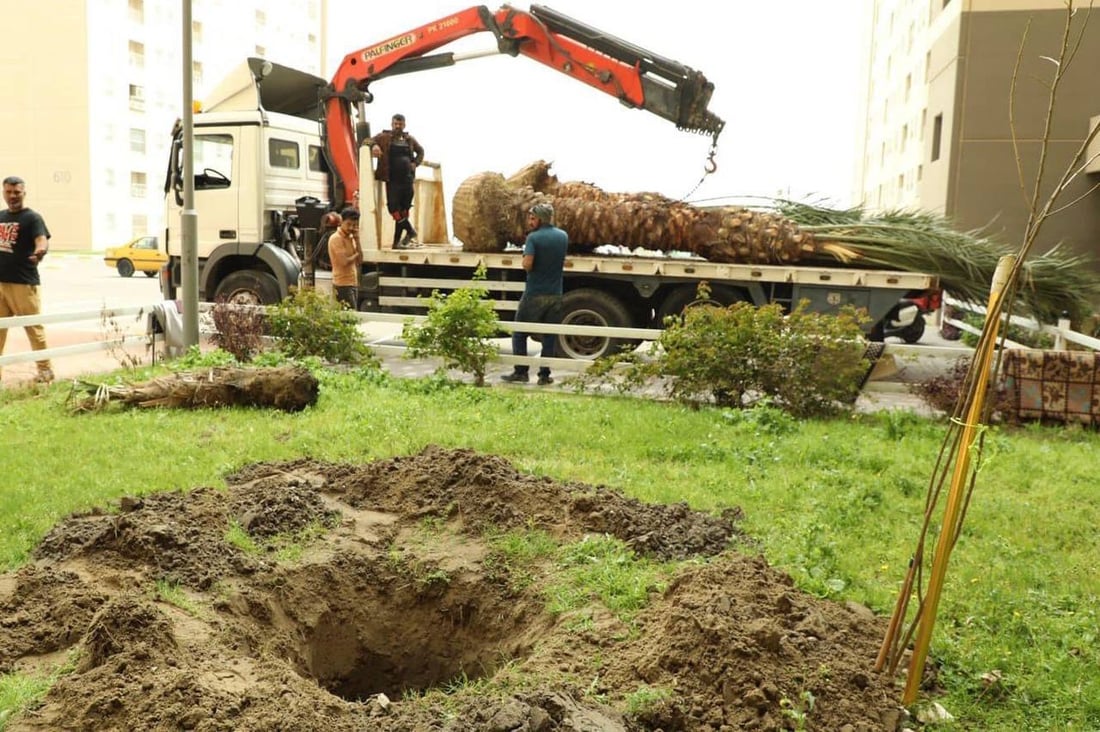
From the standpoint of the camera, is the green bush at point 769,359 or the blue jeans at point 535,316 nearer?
the green bush at point 769,359

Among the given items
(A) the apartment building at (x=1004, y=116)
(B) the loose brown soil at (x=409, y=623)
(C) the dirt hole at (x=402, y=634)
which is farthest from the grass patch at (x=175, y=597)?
(A) the apartment building at (x=1004, y=116)

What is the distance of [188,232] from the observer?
460 inches

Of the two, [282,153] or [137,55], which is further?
[137,55]

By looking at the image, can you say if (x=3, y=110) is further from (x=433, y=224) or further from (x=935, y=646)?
(x=935, y=646)

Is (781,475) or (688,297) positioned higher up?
(688,297)

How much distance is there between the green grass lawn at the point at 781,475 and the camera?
14.4 feet

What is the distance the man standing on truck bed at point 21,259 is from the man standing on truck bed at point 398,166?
4989mm

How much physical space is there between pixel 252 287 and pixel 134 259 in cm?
1823

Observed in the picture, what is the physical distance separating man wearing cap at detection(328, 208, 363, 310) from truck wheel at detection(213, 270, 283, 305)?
112 centimetres

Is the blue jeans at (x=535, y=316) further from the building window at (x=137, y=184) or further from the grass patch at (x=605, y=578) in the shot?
the building window at (x=137, y=184)

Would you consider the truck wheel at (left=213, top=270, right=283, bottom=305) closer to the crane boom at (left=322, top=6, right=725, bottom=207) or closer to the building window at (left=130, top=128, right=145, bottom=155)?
the crane boom at (left=322, top=6, right=725, bottom=207)

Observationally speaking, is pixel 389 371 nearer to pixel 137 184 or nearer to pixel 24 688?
pixel 24 688

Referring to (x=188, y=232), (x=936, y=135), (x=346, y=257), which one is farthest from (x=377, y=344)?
(x=936, y=135)

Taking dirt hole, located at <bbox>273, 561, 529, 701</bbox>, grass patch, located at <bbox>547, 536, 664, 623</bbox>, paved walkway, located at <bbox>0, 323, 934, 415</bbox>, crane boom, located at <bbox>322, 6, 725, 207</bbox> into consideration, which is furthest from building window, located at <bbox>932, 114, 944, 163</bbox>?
dirt hole, located at <bbox>273, 561, 529, 701</bbox>
